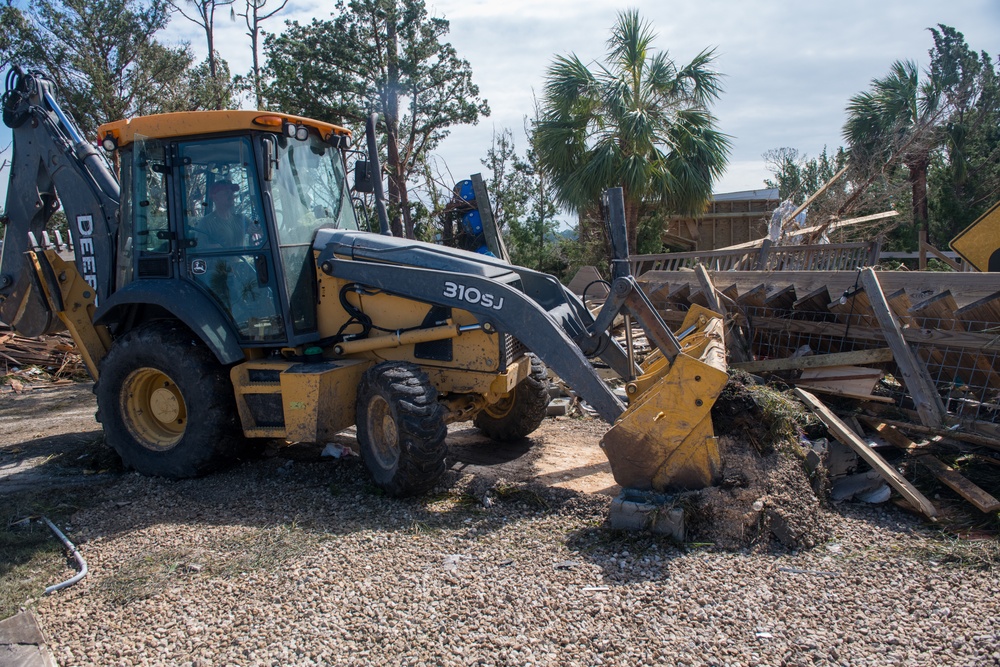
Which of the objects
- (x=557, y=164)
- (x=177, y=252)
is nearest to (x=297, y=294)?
(x=177, y=252)

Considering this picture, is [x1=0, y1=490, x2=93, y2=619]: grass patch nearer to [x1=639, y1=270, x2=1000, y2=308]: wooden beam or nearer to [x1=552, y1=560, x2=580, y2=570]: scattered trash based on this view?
[x1=552, y1=560, x2=580, y2=570]: scattered trash

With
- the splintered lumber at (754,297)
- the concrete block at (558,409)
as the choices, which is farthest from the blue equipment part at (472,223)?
the splintered lumber at (754,297)

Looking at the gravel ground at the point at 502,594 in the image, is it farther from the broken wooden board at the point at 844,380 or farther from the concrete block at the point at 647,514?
→ the broken wooden board at the point at 844,380

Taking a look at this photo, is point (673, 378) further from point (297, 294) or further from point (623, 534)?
point (297, 294)

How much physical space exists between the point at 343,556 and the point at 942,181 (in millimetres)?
22057

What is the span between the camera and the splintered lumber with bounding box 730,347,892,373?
230 inches

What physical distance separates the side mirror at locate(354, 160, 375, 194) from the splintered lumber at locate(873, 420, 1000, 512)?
4547mm

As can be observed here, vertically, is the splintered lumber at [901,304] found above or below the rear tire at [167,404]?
above

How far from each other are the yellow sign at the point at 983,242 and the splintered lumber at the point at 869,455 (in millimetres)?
2396

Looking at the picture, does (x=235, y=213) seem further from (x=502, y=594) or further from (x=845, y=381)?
(x=845, y=381)

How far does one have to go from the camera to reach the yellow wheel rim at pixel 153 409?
603 centimetres

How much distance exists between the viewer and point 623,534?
432 centimetres

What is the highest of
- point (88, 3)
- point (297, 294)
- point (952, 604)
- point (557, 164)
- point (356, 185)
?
point (88, 3)

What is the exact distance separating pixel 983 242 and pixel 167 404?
7.34m
